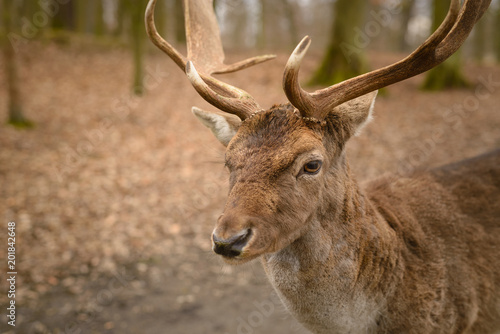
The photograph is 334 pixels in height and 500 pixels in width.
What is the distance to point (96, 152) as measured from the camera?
32.9ft

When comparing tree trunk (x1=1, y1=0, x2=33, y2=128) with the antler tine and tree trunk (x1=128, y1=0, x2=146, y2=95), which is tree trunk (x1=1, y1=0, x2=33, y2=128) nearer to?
tree trunk (x1=128, y1=0, x2=146, y2=95)

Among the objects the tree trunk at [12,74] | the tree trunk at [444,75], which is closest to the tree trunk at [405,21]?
the tree trunk at [444,75]

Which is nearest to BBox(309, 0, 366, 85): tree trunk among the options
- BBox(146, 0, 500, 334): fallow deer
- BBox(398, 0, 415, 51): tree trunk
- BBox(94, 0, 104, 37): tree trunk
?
BBox(146, 0, 500, 334): fallow deer

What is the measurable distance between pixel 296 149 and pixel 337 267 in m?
0.89

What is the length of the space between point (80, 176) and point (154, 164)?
168cm

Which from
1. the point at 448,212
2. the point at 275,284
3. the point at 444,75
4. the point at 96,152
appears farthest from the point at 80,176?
the point at 444,75

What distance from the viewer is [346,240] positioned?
9.14 ft

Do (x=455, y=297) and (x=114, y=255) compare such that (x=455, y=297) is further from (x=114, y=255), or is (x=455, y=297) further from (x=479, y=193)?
(x=114, y=255)

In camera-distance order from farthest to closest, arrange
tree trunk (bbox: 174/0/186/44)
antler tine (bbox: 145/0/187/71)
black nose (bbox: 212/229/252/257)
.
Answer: tree trunk (bbox: 174/0/186/44) < antler tine (bbox: 145/0/187/71) < black nose (bbox: 212/229/252/257)

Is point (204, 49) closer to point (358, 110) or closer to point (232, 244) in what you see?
point (358, 110)

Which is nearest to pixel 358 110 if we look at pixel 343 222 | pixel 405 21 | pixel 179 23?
pixel 343 222

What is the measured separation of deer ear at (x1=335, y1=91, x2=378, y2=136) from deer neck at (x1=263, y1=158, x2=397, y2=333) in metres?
0.37

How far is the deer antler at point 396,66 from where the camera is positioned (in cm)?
247

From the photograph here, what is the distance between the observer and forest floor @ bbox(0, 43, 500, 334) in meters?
5.43
